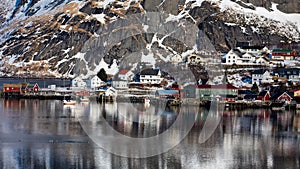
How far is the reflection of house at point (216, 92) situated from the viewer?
123ft

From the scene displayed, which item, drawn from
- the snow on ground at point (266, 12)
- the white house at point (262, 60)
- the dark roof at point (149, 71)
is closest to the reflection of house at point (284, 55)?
the white house at point (262, 60)

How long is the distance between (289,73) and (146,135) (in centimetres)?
2436

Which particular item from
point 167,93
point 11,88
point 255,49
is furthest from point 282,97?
point 11,88

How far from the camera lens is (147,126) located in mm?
24266

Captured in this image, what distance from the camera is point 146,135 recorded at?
21.6 m

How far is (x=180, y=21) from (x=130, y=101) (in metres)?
22.3

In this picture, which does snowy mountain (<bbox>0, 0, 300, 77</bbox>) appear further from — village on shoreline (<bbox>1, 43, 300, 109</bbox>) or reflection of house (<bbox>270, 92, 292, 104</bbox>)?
reflection of house (<bbox>270, 92, 292, 104</bbox>)

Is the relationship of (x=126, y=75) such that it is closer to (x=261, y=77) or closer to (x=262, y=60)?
(x=261, y=77)

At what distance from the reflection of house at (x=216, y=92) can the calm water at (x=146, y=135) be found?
687cm

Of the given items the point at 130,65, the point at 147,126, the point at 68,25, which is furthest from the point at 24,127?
the point at 68,25

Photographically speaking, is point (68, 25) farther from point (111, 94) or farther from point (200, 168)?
point (200, 168)

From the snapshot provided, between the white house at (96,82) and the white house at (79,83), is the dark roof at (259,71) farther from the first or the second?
the white house at (79,83)

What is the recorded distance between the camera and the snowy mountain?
56844 mm

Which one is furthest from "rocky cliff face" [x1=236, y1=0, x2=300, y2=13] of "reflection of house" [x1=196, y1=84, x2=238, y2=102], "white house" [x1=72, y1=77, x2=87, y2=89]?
"reflection of house" [x1=196, y1=84, x2=238, y2=102]
